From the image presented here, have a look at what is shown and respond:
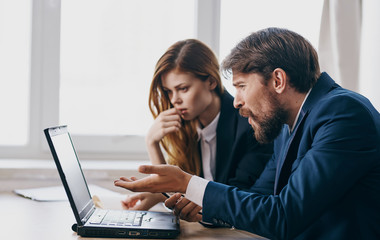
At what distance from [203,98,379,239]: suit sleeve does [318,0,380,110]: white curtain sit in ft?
3.55

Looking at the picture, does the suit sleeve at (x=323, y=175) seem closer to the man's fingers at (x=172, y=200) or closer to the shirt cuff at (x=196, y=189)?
the shirt cuff at (x=196, y=189)

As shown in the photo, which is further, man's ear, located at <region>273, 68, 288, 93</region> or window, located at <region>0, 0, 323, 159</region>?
window, located at <region>0, 0, 323, 159</region>

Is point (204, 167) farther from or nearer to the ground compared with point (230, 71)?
nearer to the ground

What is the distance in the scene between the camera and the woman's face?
167cm

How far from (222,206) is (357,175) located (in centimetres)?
32

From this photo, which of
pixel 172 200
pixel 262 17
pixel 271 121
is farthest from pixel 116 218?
pixel 262 17

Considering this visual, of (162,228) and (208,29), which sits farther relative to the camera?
(208,29)

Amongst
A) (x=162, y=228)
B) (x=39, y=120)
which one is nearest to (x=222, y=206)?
(x=162, y=228)

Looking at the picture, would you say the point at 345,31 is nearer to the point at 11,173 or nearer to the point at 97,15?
the point at 97,15

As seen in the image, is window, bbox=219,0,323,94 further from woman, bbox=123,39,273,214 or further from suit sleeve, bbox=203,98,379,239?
suit sleeve, bbox=203,98,379,239

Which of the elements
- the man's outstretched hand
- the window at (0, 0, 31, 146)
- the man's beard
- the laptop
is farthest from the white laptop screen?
the window at (0, 0, 31, 146)

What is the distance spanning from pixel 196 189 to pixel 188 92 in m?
0.69

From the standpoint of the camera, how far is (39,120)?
2.27 m

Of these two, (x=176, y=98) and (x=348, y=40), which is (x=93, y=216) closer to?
(x=176, y=98)
